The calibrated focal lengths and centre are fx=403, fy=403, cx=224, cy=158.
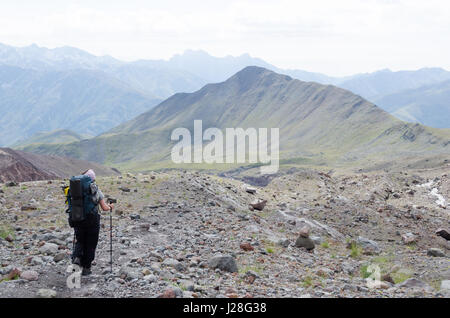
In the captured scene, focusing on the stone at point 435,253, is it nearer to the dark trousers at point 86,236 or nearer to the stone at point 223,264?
the stone at point 223,264

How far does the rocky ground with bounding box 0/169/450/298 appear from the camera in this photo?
10.6m

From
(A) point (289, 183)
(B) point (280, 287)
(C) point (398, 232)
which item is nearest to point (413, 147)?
(A) point (289, 183)

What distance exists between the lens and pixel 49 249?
13383mm

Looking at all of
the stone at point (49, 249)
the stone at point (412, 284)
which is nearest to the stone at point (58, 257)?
the stone at point (49, 249)

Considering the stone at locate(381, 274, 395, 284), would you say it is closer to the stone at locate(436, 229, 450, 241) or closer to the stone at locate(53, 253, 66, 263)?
the stone at locate(53, 253, 66, 263)

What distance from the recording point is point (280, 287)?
10.9 m

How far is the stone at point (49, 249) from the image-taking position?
13206 mm

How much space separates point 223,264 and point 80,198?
4.61 m

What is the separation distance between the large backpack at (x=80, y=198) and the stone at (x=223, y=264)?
3.89m

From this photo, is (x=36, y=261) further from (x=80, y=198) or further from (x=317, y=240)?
(x=317, y=240)

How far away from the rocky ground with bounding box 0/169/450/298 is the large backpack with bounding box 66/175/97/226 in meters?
1.63

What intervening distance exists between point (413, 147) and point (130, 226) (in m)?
192

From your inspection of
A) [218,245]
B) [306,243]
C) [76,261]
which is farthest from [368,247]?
[76,261]
